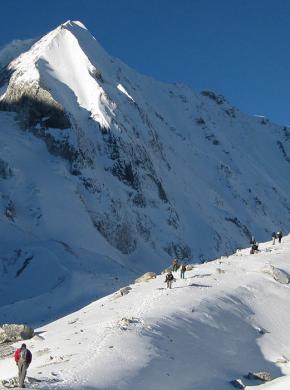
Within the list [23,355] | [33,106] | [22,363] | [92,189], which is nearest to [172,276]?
[23,355]

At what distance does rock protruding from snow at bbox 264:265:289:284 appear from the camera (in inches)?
1484

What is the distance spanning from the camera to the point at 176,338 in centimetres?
2611

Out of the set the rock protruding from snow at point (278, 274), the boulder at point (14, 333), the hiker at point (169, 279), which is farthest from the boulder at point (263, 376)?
the rock protruding from snow at point (278, 274)

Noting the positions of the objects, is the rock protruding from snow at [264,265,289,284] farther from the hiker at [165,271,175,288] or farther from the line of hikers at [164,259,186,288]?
the hiker at [165,271,175,288]

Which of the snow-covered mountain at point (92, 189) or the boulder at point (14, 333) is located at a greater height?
the snow-covered mountain at point (92, 189)

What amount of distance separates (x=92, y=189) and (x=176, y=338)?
58.2 metres

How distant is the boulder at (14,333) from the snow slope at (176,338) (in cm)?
92

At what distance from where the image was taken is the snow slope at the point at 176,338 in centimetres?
2157

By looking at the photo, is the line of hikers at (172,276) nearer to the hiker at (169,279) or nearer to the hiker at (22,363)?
the hiker at (169,279)

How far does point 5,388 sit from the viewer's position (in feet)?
60.8

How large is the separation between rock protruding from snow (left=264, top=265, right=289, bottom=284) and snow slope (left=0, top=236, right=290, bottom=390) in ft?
1.25

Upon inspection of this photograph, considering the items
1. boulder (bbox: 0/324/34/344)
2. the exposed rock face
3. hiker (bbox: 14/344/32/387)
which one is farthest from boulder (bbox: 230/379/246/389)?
the exposed rock face

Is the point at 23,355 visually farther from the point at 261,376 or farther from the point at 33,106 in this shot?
the point at 33,106

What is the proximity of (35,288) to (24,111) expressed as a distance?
1768 inches
